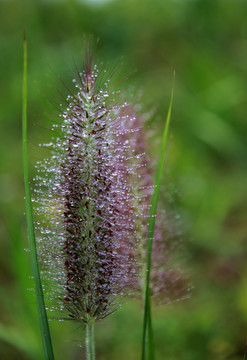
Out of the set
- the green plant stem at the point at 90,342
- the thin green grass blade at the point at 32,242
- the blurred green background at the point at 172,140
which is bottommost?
the green plant stem at the point at 90,342

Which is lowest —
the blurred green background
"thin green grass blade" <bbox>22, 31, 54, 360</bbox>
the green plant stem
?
the green plant stem

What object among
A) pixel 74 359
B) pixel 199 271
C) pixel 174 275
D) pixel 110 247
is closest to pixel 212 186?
pixel 199 271

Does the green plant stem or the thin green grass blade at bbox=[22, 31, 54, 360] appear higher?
the thin green grass blade at bbox=[22, 31, 54, 360]

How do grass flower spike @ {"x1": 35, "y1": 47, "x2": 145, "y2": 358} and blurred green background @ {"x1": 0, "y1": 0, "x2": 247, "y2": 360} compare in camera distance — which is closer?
grass flower spike @ {"x1": 35, "y1": 47, "x2": 145, "y2": 358}

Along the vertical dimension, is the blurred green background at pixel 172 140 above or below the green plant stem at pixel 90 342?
above

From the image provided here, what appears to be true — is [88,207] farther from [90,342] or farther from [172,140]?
[172,140]

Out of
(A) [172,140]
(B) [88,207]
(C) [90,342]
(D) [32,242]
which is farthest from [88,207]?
(A) [172,140]

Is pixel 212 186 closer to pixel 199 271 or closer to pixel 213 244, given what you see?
pixel 213 244
